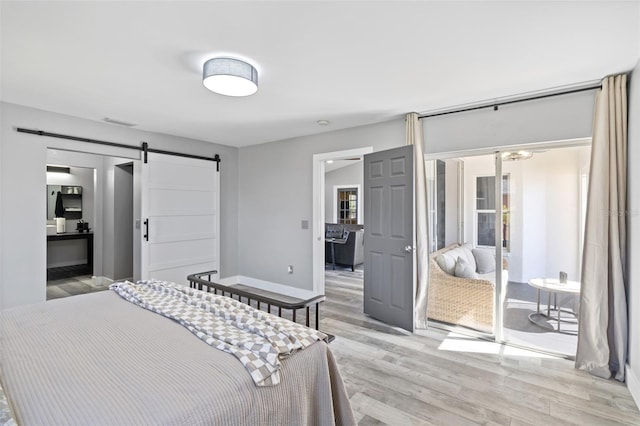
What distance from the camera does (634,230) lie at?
2.31 metres

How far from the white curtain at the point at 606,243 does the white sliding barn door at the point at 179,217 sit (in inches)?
188

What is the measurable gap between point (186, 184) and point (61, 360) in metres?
3.69

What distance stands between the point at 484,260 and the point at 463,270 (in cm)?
33

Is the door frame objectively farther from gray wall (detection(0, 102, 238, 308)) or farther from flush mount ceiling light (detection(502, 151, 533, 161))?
gray wall (detection(0, 102, 238, 308))

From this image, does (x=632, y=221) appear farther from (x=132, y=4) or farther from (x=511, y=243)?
(x=132, y=4)

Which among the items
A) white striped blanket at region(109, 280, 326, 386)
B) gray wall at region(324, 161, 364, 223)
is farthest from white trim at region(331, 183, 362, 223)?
white striped blanket at region(109, 280, 326, 386)

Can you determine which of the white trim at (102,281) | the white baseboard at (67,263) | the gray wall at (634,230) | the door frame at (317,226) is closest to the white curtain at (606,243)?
the gray wall at (634,230)

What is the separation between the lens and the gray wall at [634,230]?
2.23 m

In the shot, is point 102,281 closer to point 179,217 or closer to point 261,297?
point 179,217

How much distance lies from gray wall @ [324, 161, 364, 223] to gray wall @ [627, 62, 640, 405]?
712 centimetres

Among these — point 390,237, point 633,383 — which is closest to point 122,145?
point 390,237

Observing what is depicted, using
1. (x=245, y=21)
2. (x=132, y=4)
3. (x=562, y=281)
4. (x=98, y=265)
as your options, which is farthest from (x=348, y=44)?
(x=98, y=265)

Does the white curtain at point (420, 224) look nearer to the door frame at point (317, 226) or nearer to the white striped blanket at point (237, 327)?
the door frame at point (317, 226)

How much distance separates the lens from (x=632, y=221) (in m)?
2.37
